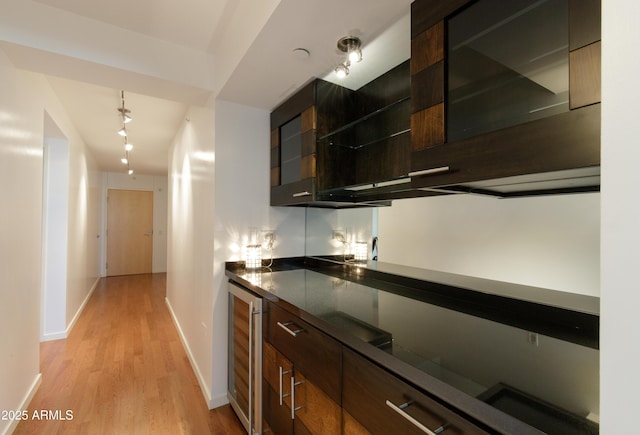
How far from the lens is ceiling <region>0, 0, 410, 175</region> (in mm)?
1355

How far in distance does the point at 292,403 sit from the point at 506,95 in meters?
1.49

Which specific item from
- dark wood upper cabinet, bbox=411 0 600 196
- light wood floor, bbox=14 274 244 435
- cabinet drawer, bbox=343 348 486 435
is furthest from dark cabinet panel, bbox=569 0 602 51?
light wood floor, bbox=14 274 244 435

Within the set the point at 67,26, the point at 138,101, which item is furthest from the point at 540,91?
the point at 138,101

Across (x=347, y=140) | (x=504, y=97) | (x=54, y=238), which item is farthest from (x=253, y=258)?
(x=54, y=238)

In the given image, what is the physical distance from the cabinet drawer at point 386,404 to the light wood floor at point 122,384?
1.42 metres

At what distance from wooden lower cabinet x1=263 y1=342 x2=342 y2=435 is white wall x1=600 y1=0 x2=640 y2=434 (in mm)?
874

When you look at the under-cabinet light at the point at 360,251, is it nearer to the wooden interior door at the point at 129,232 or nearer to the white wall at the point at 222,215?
the white wall at the point at 222,215

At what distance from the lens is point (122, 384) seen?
2486mm

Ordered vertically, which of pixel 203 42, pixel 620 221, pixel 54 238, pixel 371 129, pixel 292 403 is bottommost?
pixel 292 403

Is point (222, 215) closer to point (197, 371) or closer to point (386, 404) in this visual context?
point (197, 371)

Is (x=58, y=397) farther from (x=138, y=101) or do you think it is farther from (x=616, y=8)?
(x=616, y=8)

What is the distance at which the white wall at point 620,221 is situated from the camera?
0.42m

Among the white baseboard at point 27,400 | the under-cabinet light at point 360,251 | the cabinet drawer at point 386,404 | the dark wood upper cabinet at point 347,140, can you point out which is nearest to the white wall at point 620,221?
the cabinet drawer at point 386,404

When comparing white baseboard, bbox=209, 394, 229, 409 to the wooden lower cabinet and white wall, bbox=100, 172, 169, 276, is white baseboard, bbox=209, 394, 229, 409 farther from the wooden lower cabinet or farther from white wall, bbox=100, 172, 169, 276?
white wall, bbox=100, 172, 169, 276
